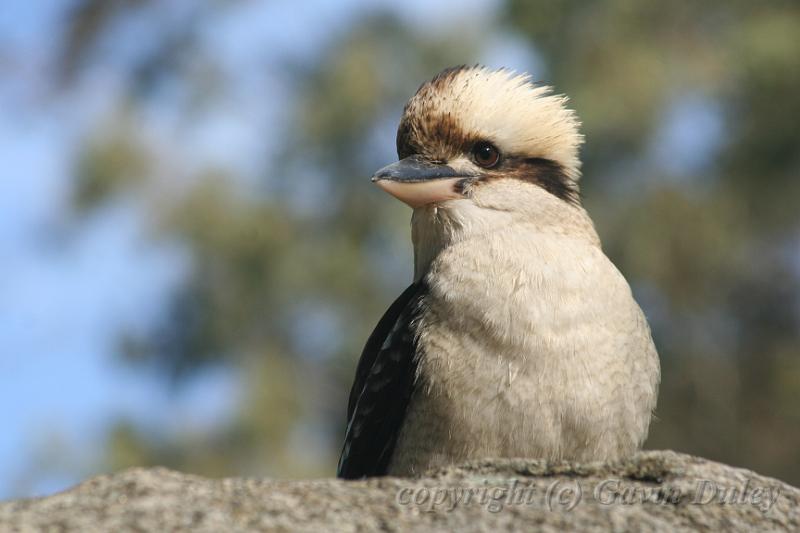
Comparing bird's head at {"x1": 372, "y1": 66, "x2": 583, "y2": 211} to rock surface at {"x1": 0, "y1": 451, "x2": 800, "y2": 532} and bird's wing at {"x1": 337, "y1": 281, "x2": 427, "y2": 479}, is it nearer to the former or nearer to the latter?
bird's wing at {"x1": 337, "y1": 281, "x2": 427, "y2": 479}

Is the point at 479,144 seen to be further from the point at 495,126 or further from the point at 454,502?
the point at 454,502

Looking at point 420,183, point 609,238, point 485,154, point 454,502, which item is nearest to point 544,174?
point 485,154

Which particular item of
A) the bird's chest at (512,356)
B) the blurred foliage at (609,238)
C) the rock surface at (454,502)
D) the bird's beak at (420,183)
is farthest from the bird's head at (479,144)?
the blurred foliage at (609,238)

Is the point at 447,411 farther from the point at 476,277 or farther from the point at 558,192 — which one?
the point at 558,192

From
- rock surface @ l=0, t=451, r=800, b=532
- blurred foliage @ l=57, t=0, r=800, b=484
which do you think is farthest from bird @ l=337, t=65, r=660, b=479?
blurred foliage @ l=57, t=0, r=800, b=484

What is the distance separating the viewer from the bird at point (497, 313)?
4137 millimetres

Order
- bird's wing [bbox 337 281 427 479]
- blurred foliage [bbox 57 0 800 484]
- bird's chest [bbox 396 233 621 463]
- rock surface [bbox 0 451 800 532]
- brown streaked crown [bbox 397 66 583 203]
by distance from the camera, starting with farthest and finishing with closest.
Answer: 1. blurred foliage [bbox 57 0 800 484]
2. brown streaked crown [bbox 397 66 583 203]
3. bird's wing [bbox 337 281 427 479]
4. bird's chest [bbox 396 233 621 463]
5. rock surface [bbox 0 451 800 532]

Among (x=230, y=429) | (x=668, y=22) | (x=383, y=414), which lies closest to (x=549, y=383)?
Result: (x=383, y=414)

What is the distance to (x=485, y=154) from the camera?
4.98m

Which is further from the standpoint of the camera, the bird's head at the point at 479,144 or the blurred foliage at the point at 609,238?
the blurred foliage at the point at 609,238

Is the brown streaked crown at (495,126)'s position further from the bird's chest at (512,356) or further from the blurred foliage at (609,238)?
the blurred foliage at (609,238)

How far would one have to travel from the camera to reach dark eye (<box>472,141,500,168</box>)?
4965 millimetres

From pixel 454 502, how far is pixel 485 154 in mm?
2068

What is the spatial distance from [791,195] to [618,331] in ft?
31.9
